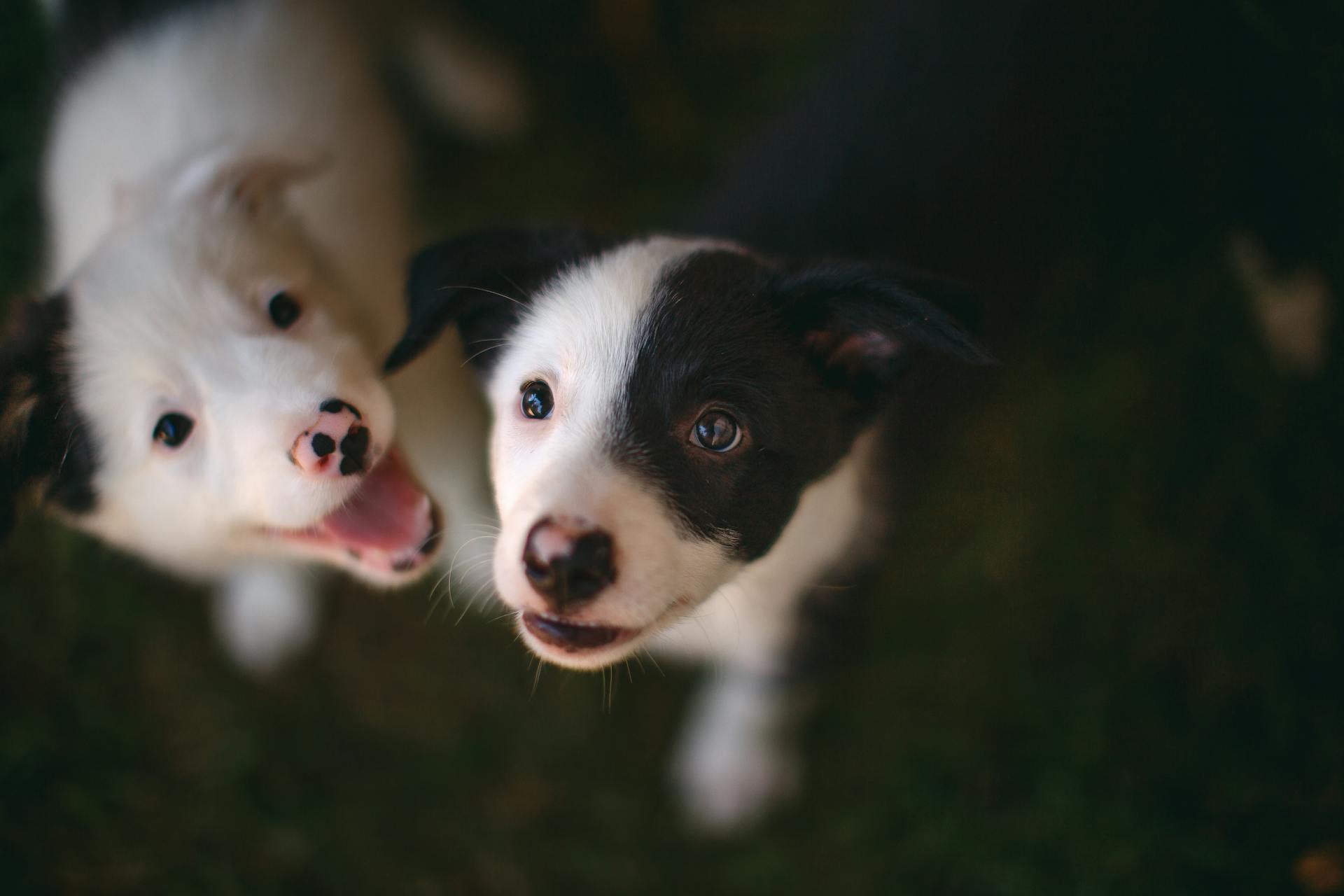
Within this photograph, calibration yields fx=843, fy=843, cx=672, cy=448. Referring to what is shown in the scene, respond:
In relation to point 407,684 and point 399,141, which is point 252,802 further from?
point 399,141

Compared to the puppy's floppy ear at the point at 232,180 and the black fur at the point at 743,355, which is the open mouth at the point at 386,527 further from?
the puppy's floppy ear at the point at 232,180

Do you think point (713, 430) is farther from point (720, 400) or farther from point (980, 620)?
point (980, 620)

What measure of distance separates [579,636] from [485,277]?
696 mm

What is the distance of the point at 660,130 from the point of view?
10.6 feet

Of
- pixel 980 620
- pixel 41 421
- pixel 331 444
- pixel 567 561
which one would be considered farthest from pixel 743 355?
pixel 980 620

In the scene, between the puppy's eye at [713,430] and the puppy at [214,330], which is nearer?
the puppy's eye at [713,430]

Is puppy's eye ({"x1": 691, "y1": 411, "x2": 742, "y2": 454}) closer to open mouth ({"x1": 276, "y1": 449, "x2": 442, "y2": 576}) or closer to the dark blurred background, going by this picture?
open mouth ({"x1": 276, "y1": 449, "x2": 442, "y2": 576})

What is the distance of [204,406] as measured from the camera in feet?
5.21

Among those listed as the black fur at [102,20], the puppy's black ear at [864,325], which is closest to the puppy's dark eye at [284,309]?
the puppy's black ear at [864,325]

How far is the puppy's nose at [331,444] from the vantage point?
1481 millimetres

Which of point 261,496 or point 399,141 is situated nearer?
point 261,496

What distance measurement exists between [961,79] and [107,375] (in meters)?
2.00

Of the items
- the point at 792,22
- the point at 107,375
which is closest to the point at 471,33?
the point at 792,22

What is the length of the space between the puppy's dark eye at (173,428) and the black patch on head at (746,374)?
0.89 metres
